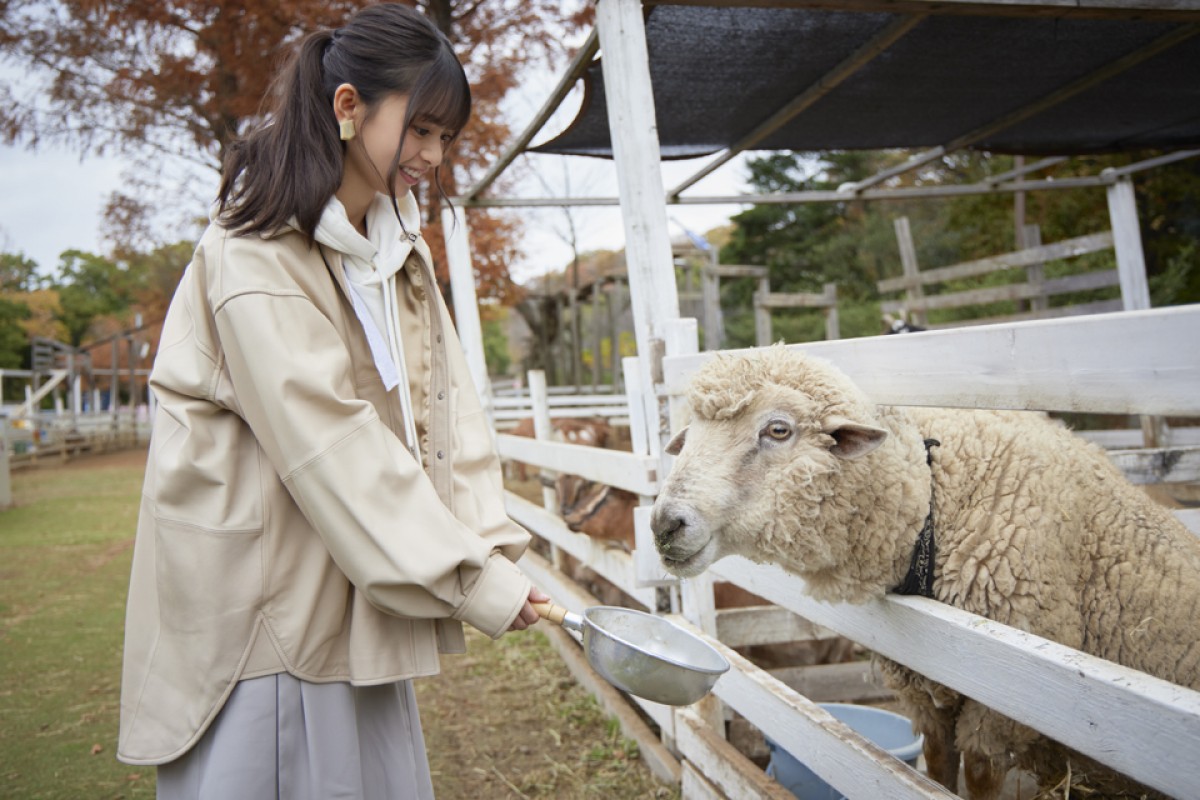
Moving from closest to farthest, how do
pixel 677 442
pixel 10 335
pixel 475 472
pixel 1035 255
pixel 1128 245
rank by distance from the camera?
pixel 475 472, pixel 677 442, pixel 1128 245, pixel 1035 255, pixel 10 335

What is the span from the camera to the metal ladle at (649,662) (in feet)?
5.43

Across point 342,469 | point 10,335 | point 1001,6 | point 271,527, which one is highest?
point 10,335

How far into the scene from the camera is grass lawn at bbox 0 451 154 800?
12.4 ft

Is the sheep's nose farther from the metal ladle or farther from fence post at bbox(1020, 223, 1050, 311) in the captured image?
fence post at bbox(1020, 223, 1050, 311)

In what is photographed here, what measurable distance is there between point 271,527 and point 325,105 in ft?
3.09

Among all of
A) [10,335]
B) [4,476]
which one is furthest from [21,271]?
[4,476]

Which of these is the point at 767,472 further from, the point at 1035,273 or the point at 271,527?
the point at 1035,273

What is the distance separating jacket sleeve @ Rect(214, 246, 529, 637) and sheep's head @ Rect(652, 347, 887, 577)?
575 mm

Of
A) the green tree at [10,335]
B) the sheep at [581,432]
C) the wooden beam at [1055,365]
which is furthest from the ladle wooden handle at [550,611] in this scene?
the green tree at [10,335]

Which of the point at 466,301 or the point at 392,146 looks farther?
the point at 466,301

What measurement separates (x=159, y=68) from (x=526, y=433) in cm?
639

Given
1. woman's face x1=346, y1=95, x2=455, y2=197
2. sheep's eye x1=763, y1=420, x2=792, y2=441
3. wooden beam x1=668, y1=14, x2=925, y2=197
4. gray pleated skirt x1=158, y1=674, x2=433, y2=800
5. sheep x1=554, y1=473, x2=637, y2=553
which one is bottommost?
sheep x1=554, y1=473, x2=637, y2=553

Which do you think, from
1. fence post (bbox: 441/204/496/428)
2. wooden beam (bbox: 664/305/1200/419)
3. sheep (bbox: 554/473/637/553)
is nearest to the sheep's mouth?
wooden beam (bbox: 664/305/1200/419)

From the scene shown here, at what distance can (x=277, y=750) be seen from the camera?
1659 mm
